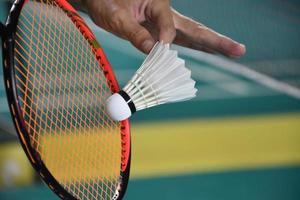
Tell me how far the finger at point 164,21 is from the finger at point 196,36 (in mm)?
51

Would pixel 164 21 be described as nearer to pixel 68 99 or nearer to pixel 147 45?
pixel 147 45

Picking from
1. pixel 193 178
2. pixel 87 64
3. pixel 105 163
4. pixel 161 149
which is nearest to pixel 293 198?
pixel 193 178

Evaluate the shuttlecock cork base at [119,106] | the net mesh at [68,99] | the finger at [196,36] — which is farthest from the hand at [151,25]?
the shuttlecock cork base at [119,106]

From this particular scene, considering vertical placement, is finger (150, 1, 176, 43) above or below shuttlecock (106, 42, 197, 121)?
below

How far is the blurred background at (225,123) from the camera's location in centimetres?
171

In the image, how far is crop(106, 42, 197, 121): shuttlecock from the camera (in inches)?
40.6

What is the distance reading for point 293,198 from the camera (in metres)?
1.90

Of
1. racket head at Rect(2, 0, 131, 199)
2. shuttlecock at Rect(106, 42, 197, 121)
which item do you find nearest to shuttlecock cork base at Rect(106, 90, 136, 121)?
shuttlecock at Rect(106, 42, 197, 121)

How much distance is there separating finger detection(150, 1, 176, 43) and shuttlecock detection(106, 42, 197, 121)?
0.77 feet

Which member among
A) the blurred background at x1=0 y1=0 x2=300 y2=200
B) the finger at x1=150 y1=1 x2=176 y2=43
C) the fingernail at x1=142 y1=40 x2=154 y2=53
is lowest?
the blurred background at x1=0 y1=0 x2=300 y2=200

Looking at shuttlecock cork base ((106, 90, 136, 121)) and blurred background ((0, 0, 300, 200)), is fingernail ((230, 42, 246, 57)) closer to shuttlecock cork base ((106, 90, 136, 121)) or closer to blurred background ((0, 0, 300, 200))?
blurred background ((0, 0, 300, 200))

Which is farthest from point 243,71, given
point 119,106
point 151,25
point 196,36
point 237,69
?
point 119,106

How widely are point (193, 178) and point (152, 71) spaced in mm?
777

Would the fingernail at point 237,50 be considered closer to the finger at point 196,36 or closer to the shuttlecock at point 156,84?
the finger at point 196,36
